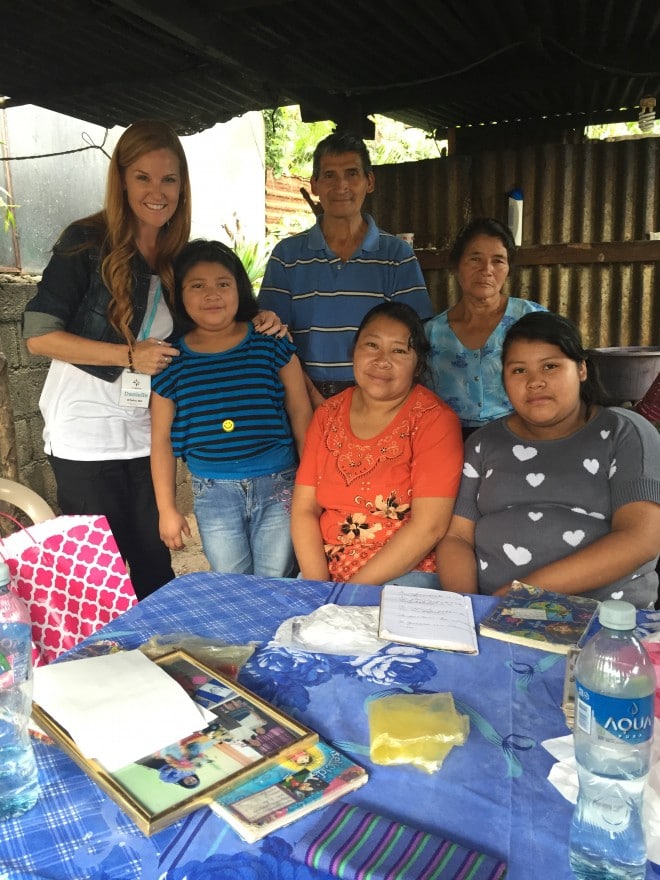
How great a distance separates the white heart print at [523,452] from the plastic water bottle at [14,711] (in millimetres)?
1407

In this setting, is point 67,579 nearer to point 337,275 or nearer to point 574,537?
point 574,537

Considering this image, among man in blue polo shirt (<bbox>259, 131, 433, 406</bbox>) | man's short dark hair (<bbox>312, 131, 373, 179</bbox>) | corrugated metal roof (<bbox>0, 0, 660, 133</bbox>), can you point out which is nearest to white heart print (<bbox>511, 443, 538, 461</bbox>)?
man in blue polo shirt (<bbox>259, 131, 433, 406</bbox>)

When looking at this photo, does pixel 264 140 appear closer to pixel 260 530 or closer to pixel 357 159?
pixel 357 159

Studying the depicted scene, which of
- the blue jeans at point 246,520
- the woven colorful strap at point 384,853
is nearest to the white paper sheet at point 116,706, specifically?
the woven colorful strap at point 384,853

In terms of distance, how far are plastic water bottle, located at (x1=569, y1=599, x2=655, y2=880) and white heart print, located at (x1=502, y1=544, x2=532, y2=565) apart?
3.34 ft

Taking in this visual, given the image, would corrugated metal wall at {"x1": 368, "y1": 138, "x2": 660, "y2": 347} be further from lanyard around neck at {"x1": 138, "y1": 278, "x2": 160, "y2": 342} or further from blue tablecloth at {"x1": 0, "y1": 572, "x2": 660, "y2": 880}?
blue tablecloth at {"x1": 0, "y1": 572, "x2": 660, "y2": 880}

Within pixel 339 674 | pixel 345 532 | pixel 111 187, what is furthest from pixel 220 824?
pixel 111 187

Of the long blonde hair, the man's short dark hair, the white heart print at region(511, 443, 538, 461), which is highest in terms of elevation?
the man's short dark hair

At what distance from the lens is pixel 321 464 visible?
2334 mm

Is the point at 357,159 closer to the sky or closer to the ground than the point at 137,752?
closer to the sky

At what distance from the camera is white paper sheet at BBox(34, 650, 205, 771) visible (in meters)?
1.09

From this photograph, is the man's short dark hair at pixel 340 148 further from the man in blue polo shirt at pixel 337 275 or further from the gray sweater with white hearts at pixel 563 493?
the gray sweater with white hearts at pixel 563 493

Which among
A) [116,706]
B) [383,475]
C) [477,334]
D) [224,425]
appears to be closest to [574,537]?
[383,475]

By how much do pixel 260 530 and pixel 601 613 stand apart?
1690 mm
